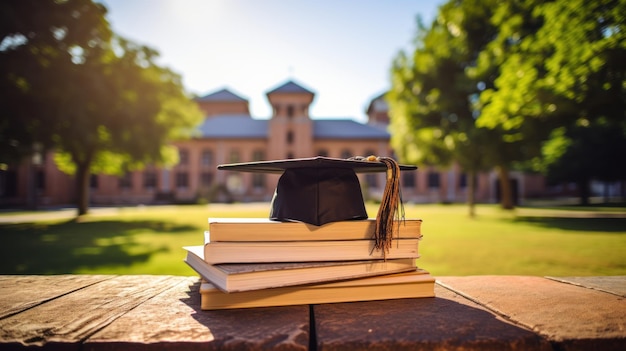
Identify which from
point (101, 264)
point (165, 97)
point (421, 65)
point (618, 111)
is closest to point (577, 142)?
point (421, 65)

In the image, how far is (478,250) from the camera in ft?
18.8

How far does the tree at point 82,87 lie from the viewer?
10141 millimetres

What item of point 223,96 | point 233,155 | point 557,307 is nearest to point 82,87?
point 557,307

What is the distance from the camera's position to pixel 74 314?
0.99 m

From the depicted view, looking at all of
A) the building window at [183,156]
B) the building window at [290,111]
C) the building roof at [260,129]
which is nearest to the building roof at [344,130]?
the building roof at [260,129]

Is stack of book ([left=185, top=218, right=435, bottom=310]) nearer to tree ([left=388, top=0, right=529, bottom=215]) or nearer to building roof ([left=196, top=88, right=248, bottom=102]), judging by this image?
tree ([left=388, top=0, right=529, bottom=215])

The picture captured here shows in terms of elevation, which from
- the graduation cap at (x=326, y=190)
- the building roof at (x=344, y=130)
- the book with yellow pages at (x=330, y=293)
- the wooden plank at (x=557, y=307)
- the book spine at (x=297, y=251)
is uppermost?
the building roof at (x=344, y=130)

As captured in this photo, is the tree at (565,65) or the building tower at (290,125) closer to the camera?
the tree at (565,65)

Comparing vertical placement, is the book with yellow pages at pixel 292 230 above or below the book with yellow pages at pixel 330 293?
above

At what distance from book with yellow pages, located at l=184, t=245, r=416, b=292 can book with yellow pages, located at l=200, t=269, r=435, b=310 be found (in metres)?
0.03

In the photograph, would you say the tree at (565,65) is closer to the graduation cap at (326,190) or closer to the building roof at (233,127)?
the graduation cap at (326,190)

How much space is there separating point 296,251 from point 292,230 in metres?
0.07

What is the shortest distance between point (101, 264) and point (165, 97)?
1287cm

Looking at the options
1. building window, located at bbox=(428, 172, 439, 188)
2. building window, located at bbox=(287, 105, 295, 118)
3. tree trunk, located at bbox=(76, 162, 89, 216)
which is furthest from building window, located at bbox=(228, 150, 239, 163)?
tree trunk, located at bbox=(76, 162, 89, 216)
